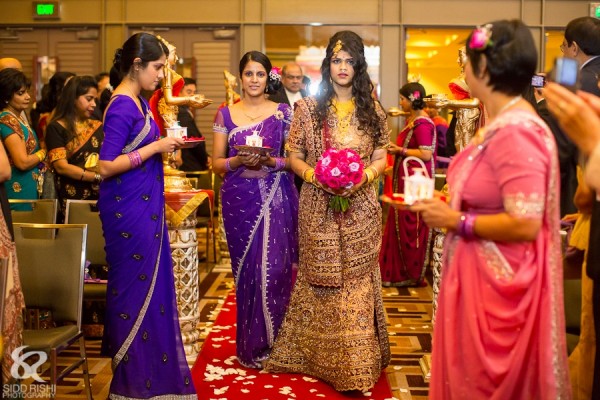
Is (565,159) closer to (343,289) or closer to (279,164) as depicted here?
(343,289)

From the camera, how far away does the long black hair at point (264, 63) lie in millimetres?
4398

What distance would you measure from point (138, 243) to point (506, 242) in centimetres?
184

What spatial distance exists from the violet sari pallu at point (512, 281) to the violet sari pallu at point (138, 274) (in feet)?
5.51

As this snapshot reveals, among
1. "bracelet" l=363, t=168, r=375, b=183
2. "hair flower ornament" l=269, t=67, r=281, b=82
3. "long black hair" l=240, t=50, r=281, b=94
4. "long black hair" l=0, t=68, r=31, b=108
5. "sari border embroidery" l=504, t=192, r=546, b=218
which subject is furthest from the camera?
"long black hair" l=0, t=68, r=31, b=108

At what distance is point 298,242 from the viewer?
430cm

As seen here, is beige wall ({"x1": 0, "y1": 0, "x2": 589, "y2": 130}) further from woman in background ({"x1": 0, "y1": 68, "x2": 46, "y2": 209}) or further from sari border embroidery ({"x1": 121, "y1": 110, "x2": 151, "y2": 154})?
sari border embroidery ({"x1": 121, "y1": 110, "x2": 151, "y2": 154})

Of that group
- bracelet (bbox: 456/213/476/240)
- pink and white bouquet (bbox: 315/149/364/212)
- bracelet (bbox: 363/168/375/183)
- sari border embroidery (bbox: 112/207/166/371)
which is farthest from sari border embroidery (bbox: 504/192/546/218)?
sari border embroidery (bbox: 112/207/166/371)

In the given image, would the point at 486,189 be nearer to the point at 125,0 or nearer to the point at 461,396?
the point at 461,396

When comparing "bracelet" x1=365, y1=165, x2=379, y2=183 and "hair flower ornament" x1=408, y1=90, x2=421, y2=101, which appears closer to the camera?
"bracelet" x1=365, y1=165, x2=379, y2=183

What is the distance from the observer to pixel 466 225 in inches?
87.1

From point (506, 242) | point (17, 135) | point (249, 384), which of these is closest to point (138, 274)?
point (249, 384)

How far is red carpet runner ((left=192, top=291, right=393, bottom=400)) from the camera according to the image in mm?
3805

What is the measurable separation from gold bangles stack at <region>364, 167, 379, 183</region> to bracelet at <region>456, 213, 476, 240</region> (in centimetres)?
157

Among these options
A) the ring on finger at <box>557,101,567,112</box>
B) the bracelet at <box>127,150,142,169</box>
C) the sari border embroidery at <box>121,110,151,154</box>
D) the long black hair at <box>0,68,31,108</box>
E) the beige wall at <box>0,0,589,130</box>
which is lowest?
the bracelet at <box>127,150,142,169</box>
